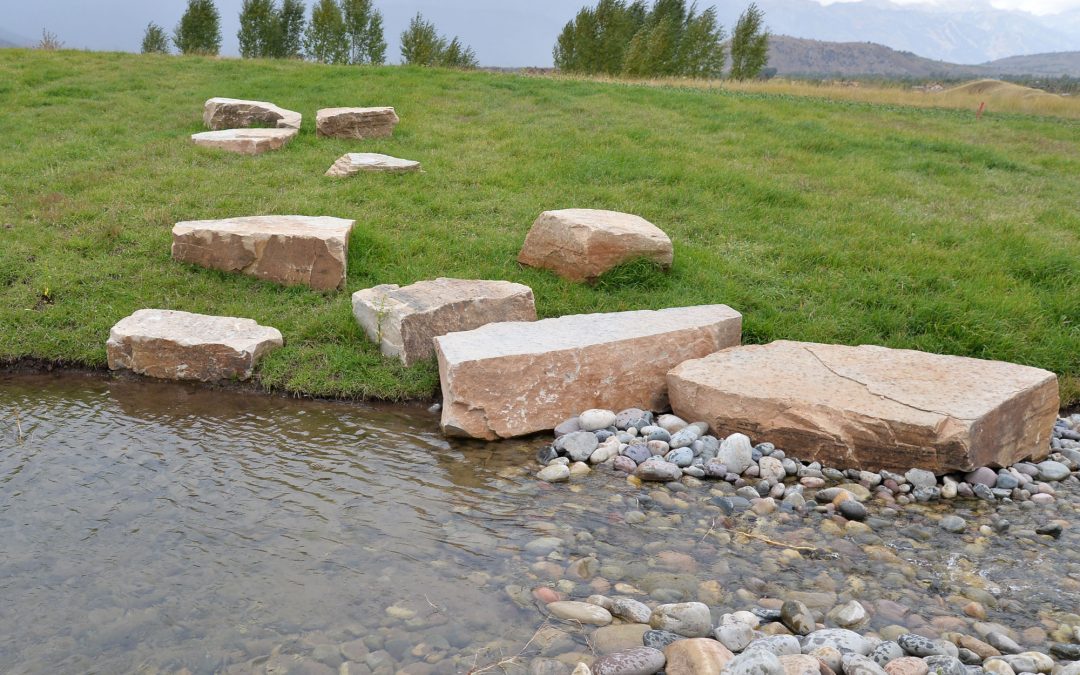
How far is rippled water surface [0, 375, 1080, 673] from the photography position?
11.6 ft

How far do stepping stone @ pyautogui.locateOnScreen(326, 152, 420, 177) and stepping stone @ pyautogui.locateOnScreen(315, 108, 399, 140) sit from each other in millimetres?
2185

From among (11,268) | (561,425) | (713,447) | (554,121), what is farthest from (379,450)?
(554,121)

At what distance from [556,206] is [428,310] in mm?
4186

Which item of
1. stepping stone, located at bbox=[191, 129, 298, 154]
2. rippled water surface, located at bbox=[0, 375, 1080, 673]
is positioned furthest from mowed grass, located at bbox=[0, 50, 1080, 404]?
rippled water surface, located at bbox=[0, 375, 1080, 673]

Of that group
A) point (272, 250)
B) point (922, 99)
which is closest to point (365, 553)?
point (272, 250)

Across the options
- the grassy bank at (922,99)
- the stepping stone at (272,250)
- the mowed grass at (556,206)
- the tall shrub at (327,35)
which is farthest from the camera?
the tall shrub at (327,35)

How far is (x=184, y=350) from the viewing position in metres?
6.65

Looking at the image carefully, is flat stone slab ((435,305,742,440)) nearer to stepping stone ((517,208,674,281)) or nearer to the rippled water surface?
the rippled water surface

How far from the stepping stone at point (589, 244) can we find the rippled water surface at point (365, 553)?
296 cm

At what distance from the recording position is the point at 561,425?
600 centimetres

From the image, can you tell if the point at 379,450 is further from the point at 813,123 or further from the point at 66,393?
the point at 813,123

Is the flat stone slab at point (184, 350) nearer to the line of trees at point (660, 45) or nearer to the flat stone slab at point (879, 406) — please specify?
the flat stone slab at point (879, 406)

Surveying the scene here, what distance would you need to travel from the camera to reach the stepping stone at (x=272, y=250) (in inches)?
313

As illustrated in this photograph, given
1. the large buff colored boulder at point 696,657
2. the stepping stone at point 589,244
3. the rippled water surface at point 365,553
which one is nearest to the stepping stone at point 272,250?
the stepping stone at point 589,244
